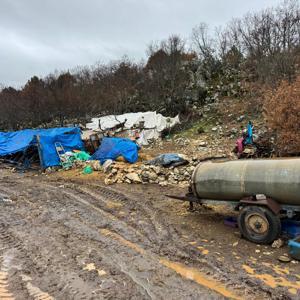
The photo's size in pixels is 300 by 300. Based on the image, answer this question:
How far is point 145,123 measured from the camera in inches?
950

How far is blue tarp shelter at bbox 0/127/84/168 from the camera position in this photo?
49.9 ft

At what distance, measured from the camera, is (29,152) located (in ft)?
54.3

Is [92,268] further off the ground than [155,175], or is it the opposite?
[155,175]

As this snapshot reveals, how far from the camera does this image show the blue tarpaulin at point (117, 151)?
14.4m

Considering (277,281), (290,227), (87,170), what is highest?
(87,170)

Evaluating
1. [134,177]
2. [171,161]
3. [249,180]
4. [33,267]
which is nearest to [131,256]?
[33,267]

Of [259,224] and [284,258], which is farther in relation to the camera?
[259,224]

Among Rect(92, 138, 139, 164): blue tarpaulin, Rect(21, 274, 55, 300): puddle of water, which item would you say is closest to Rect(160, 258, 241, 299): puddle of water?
Rect(21, 274, 55, 300): puddle of water

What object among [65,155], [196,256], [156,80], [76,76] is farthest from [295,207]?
[76,76]

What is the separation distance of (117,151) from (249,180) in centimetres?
919

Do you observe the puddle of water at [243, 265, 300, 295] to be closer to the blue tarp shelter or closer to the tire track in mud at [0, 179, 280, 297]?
the tire track in mud at [0, 179, 280, 297]

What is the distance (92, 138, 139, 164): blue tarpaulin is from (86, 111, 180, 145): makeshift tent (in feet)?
23.0

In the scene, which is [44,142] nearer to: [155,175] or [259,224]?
[155,175]

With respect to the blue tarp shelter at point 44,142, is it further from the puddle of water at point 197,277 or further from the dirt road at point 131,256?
the puddle of water at point 197,277
